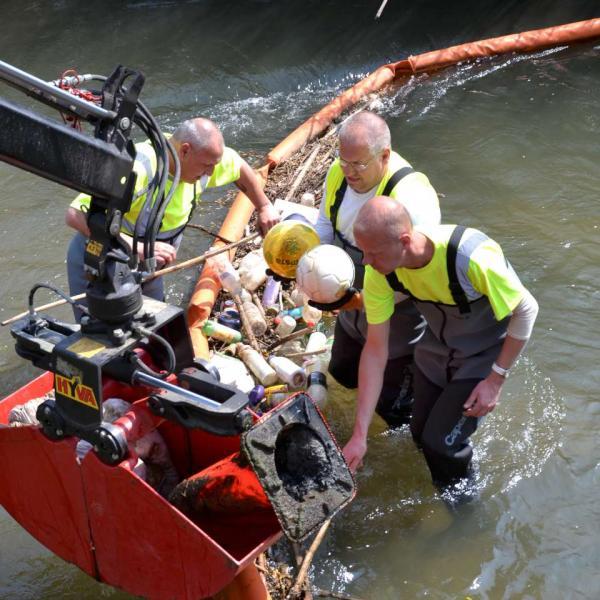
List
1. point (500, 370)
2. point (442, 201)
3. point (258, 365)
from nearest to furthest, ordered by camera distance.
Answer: point (500, 370)
point (258, 365)
point (442, 201)

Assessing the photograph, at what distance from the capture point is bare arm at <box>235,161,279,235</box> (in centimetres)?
594

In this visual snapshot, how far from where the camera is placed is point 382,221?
4.07m

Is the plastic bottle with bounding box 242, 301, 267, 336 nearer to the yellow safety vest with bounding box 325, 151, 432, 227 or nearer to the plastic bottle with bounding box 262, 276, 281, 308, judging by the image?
the plastic bottle with bounding box 262, 276, 281, 308

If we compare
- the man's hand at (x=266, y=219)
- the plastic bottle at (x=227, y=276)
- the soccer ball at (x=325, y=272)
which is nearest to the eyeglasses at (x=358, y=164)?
the soccer ball at (x=325, y=272)

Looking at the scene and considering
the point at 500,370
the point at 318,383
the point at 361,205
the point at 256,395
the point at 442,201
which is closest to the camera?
the point at 500,370

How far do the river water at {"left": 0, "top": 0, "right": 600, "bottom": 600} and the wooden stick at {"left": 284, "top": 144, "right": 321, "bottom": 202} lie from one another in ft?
2.86

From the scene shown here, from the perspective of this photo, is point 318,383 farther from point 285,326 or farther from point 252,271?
point 252,271

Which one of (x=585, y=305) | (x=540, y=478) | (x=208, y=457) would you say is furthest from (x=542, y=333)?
(x=208, y=457)

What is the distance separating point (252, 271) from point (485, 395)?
293cm

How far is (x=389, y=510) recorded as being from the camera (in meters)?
5.31

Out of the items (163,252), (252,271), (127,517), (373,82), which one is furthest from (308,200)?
(127,517)

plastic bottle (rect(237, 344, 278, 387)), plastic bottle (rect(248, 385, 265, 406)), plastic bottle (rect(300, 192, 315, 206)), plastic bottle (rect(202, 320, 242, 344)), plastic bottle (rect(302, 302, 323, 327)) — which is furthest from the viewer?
plastic bottle (rect(300, 192, 315, 206))

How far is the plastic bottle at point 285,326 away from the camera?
653 centimetres

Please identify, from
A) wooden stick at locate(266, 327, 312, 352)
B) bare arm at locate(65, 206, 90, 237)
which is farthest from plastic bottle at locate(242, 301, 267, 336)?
bare arm at locate(65, 206, 90, 237)
